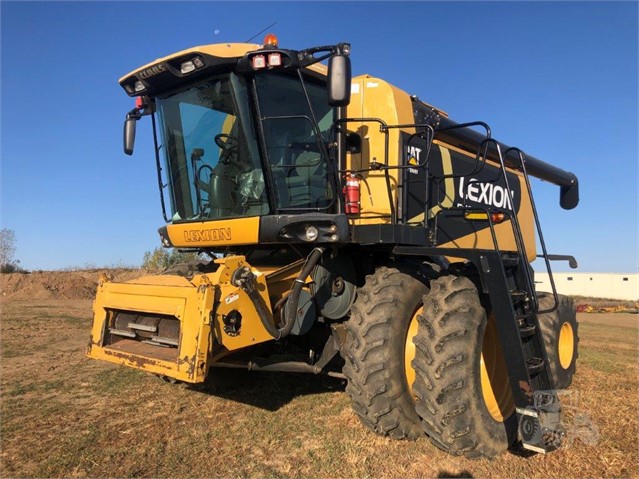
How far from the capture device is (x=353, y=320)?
4.13 m

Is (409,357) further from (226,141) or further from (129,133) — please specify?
(129,133)

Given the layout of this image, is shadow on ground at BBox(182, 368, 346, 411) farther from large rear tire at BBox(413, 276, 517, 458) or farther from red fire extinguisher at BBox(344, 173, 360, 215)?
red fire extinguisher at BBox(344, 173, 360, 215)

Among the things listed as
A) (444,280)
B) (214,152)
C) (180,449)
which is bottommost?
(180,449)

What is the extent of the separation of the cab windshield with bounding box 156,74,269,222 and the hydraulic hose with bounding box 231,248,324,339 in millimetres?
689

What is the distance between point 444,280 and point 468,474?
4.89 ft

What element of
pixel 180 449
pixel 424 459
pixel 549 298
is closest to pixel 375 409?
pixel 424 459

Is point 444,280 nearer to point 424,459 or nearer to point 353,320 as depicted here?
point 353,320

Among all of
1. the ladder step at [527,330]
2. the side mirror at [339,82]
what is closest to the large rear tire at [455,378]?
the ladder step at [527,330]

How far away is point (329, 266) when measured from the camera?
15.4 ft

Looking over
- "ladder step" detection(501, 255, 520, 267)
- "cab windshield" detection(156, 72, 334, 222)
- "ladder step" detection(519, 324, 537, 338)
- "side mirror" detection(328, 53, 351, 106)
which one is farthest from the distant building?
"side mirror" detection(328, 53, 351, 106)

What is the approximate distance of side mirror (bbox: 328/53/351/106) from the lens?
12.2 ft

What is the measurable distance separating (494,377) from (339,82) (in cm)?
301

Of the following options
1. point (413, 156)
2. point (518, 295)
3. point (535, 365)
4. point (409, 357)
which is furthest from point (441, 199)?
point (535, 365)

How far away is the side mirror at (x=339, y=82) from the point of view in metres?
3.71
